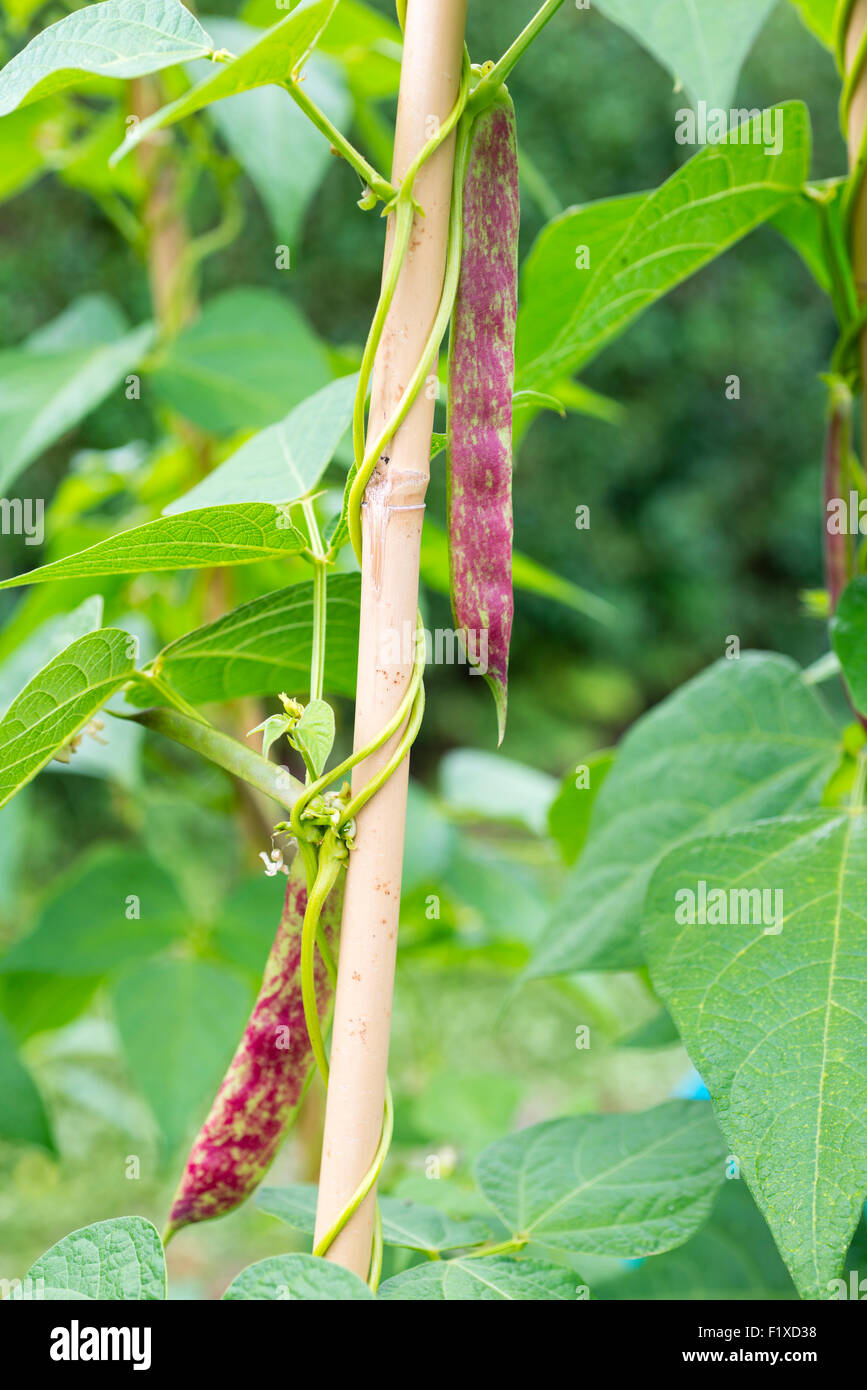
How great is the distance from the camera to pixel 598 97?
13.9ft

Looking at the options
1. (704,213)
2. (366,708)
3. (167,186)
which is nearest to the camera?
(366,708)

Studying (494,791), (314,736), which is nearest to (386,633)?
(314,736)

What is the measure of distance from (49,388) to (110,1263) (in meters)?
0.56

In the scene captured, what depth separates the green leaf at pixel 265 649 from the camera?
34 cm

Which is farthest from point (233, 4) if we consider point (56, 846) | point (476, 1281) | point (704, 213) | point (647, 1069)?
point (476, 1281)

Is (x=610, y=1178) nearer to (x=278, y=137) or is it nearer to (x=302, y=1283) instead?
(x=302, y=1283)

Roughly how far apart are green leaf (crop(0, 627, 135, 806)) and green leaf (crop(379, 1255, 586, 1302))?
161 millimetres

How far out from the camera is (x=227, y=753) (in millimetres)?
297

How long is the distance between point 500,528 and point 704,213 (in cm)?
18

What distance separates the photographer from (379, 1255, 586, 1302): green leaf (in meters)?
0.30

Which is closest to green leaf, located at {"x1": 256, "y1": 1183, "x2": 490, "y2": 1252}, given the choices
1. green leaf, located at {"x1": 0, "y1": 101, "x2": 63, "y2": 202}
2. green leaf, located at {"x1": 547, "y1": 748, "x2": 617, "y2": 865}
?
green leaf, located at {"x1": 547, "y1": 748, "x2": 617, "y2": 865}

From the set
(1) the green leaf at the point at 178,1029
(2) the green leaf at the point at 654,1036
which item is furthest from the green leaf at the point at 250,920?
(2) the green leaf at the point at 654,1036

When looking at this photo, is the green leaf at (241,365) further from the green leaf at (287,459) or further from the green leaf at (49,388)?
the green leaf at (287,459)

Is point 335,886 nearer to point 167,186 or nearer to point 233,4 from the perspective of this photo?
point 167,186
